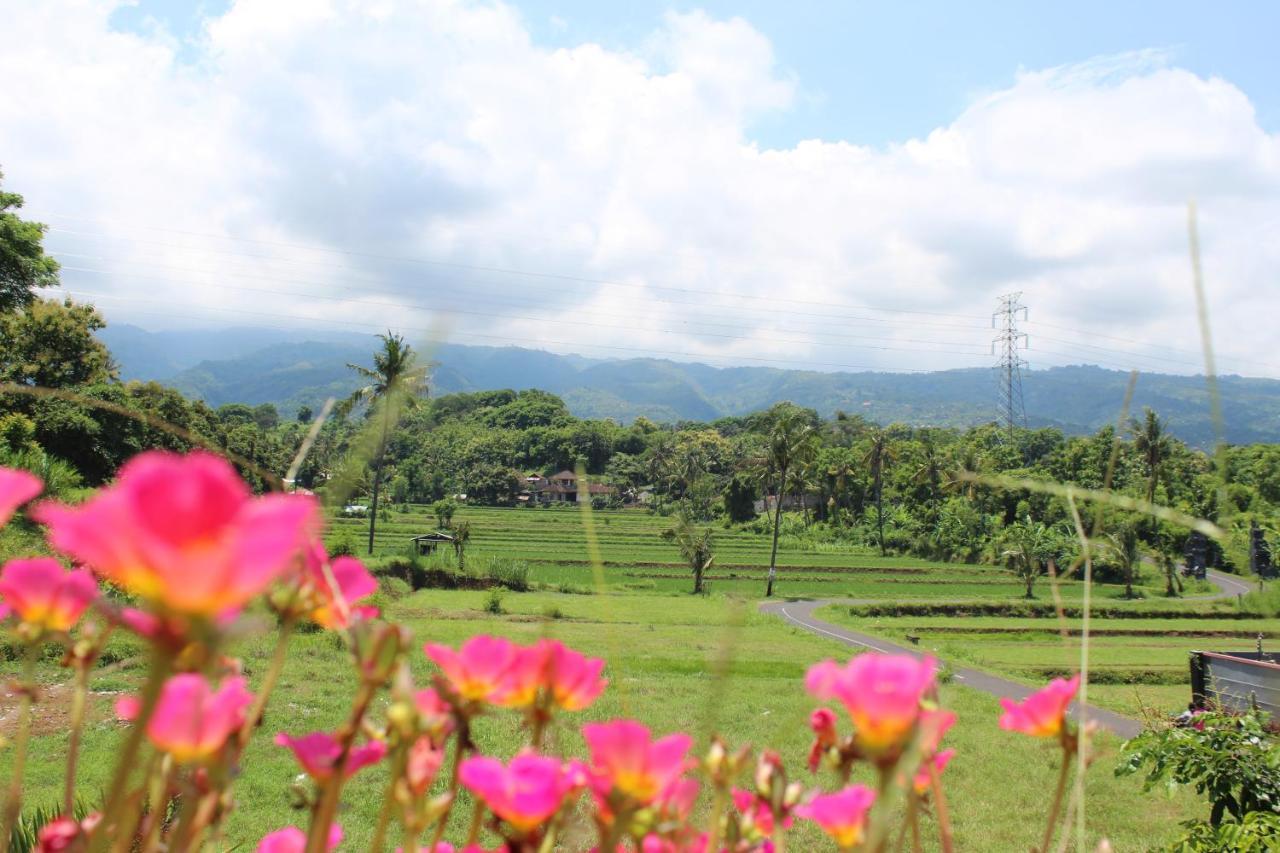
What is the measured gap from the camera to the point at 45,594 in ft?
1.21

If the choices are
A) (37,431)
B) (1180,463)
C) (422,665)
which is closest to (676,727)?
(422,665)

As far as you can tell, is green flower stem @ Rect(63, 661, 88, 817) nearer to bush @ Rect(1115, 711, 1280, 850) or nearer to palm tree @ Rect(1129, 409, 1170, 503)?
bush @ Rect(1115, 711, 1280, 850)

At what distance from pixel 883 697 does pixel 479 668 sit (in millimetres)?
175

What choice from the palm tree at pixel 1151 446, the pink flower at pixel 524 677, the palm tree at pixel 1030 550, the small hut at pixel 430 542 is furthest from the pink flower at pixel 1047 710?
the palm tree at pixel 1151 446

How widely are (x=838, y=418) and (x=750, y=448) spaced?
8419 millimetres

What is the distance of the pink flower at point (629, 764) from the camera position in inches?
12.6

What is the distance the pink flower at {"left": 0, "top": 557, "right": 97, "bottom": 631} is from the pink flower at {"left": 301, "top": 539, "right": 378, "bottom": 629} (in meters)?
0.11

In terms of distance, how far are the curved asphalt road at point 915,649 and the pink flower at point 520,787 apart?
5.68 m

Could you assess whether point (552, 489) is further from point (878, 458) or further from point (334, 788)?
point (334, 788)

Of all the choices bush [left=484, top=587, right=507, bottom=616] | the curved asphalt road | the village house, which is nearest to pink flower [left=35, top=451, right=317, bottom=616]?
the curved asphalt road

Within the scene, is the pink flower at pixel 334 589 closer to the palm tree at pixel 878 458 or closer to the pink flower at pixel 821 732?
the pink flower at pixel 821 732

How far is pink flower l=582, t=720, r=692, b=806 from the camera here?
0.32 meters

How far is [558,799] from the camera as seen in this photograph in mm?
309

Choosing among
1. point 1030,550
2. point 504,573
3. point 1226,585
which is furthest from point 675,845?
point 1226,585
